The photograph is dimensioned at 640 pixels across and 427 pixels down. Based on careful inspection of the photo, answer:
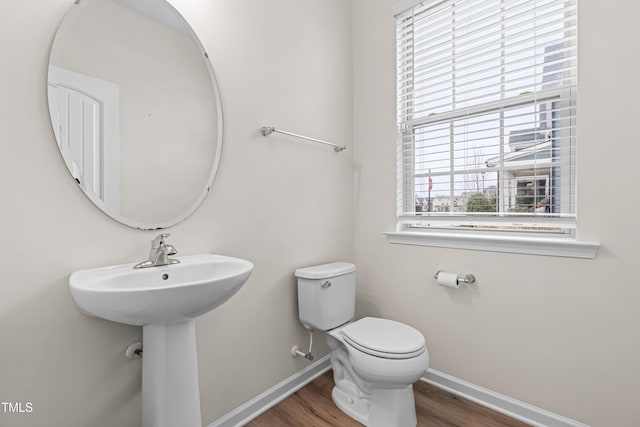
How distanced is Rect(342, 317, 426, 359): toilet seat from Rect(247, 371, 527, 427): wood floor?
417 mm

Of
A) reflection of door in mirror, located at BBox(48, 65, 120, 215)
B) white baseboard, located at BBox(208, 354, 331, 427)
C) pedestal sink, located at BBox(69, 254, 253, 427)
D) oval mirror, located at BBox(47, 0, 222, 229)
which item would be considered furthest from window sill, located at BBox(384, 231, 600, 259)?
reflection of door in mirror, located at BBox(48, 65, 120, 215)

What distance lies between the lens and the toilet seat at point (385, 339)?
4.43 ft

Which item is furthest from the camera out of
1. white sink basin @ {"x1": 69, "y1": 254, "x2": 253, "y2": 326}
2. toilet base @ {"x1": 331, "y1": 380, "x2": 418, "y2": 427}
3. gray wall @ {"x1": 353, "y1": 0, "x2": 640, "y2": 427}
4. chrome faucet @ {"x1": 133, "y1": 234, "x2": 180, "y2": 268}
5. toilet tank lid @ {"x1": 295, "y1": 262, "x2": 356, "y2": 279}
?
toilet tank lid @ {"x1": 295, "y1": 262, "x2": 356, "y2": 279}

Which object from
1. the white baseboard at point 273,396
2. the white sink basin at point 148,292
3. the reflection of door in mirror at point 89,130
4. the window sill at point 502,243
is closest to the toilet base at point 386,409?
the white baseboard at point 273,396

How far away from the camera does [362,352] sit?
1.42m

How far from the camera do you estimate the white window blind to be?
1.47 m

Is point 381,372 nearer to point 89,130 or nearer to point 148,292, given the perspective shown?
point 148,292

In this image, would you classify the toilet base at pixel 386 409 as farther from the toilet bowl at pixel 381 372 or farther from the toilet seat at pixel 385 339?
the toilet seat at pixel 385 339

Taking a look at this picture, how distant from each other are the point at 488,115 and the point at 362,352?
4.69 feet

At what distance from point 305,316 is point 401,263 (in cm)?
71

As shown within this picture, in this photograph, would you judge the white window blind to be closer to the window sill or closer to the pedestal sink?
the window sill

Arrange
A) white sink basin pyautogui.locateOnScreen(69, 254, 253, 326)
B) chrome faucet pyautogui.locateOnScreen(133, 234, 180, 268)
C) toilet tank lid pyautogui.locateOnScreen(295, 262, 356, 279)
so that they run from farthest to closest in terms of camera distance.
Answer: toilet tank lid pyautogui.locateOnScreen(295, 262, 356, 279) → chrome faucet pyautogui.locateOnScreen(133, 234, 180, 268) → white sink basin pyautogui.locateOnScreen(69, 254, 253, 326)

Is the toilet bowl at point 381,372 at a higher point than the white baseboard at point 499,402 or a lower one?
higher

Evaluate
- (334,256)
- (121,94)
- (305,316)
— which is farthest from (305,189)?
(121,94)
